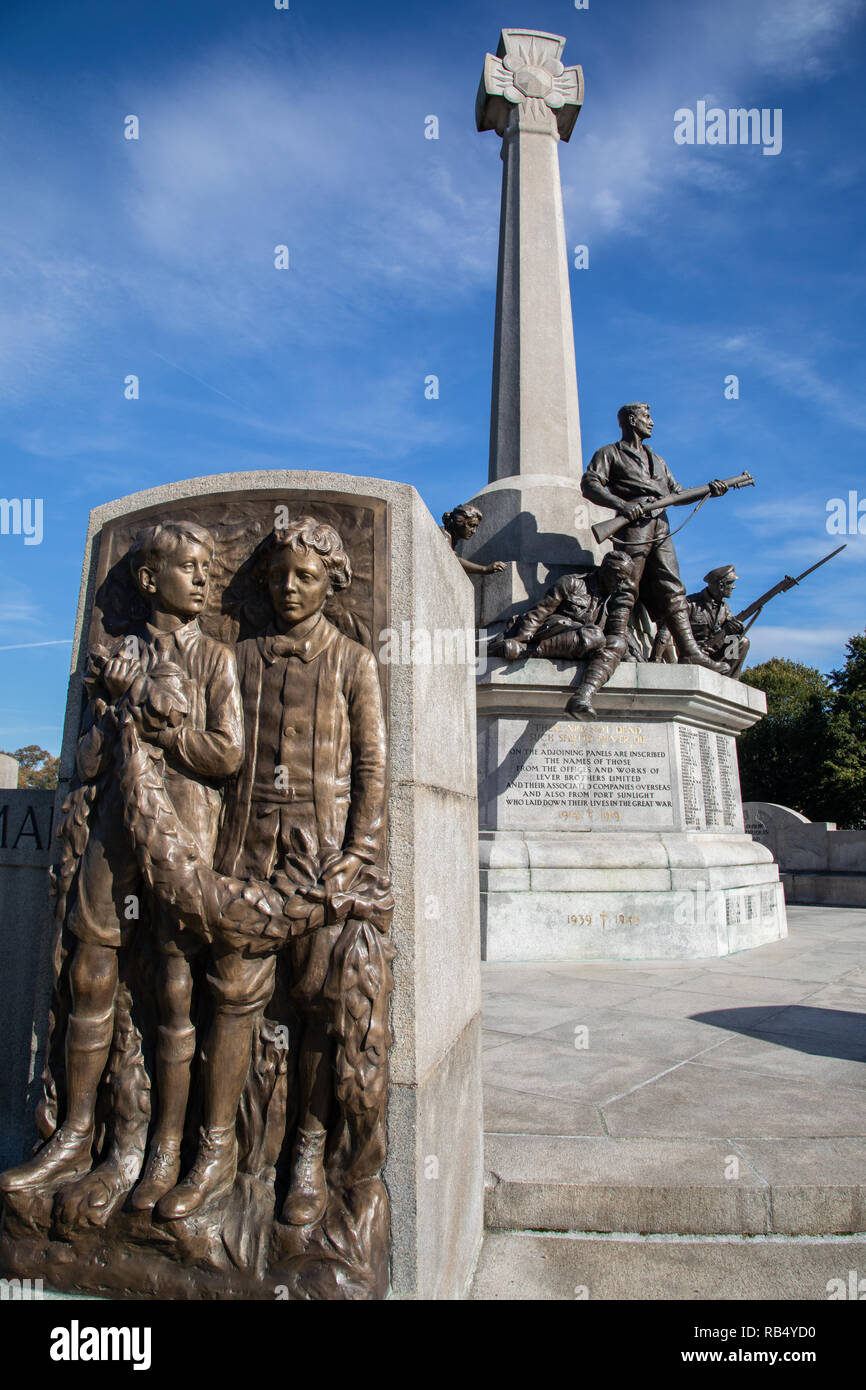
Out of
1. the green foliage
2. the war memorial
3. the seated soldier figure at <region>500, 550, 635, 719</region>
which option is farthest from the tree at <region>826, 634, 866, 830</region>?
the war memorial

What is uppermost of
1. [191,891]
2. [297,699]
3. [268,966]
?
[297,699]

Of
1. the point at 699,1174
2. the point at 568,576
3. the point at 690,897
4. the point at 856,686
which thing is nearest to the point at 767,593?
the point at 568,576

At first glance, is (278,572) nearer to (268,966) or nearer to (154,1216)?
(268,966)

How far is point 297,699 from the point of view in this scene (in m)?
2.49

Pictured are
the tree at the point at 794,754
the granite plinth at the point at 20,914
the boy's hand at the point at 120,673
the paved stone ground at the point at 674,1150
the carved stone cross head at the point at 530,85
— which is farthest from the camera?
the tree at the point at 794,754

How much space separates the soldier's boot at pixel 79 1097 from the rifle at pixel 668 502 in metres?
7.65

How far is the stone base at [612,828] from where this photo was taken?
7.60 metres

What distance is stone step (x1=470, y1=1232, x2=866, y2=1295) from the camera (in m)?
2.65

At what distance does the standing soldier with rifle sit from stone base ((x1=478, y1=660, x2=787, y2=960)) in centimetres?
107

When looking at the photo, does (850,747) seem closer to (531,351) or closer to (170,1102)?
(531,351)

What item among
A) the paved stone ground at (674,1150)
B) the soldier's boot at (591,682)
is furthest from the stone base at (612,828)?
the paved stone ground at (674,1150)

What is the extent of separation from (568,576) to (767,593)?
369 centimetres

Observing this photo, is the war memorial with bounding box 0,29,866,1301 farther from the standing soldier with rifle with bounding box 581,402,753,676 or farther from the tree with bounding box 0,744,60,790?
the tree with bounding box 0,744,60,790

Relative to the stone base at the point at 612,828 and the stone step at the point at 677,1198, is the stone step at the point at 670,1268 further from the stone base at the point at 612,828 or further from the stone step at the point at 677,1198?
the stone base at the point at 612,828
